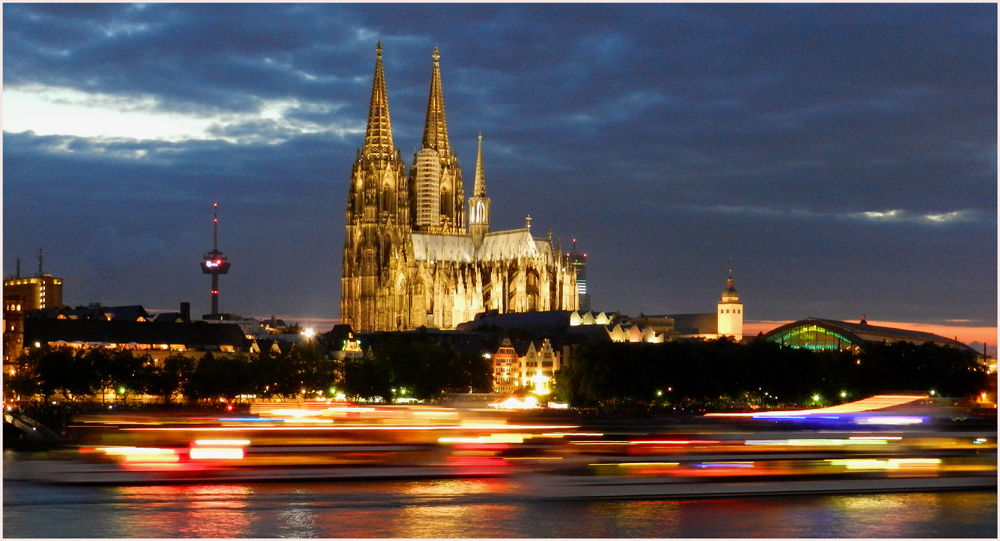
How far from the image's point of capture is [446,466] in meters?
47.1

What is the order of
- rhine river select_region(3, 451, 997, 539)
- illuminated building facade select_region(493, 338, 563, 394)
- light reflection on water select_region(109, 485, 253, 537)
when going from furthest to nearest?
illuminated building facade select_region(493, 338, 563, 394), rhine river select_region(3, 451, 997, 539), light reflection on water select_region(109, 485, 253, 537)

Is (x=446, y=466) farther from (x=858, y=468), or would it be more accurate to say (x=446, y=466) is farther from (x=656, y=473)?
(x=858, y=468)

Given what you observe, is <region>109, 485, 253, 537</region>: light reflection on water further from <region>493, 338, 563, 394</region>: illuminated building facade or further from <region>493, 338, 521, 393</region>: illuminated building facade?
<region>493, 338, 521, 393</region>: illuminated building facade

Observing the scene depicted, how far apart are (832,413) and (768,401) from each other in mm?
80175

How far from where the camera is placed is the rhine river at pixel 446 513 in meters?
40.7

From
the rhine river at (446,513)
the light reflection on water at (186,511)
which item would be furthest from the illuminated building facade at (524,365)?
the light reflection on water at (186,511)

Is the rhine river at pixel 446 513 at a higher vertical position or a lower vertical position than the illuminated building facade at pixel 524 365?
lower

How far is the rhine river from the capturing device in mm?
40719

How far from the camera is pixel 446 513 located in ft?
145

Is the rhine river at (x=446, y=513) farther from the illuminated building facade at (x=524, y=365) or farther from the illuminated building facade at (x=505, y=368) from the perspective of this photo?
the illuminated building facade at (x=505, y=368)

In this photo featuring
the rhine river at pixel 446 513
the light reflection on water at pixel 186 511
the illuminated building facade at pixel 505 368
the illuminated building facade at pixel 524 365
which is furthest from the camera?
the illuminated building facade at pixel 524 365

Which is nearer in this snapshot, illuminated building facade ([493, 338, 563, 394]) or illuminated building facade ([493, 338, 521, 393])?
illuminated building facade ([493, 338, 521, 393])

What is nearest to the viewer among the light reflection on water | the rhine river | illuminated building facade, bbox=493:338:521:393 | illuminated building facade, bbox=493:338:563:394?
the light reflection on water

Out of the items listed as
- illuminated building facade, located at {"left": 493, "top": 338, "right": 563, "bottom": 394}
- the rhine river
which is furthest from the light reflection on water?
illuminated building facade, located at {"left": 493, "top": 338, "right": 563, "bottom": 394}
